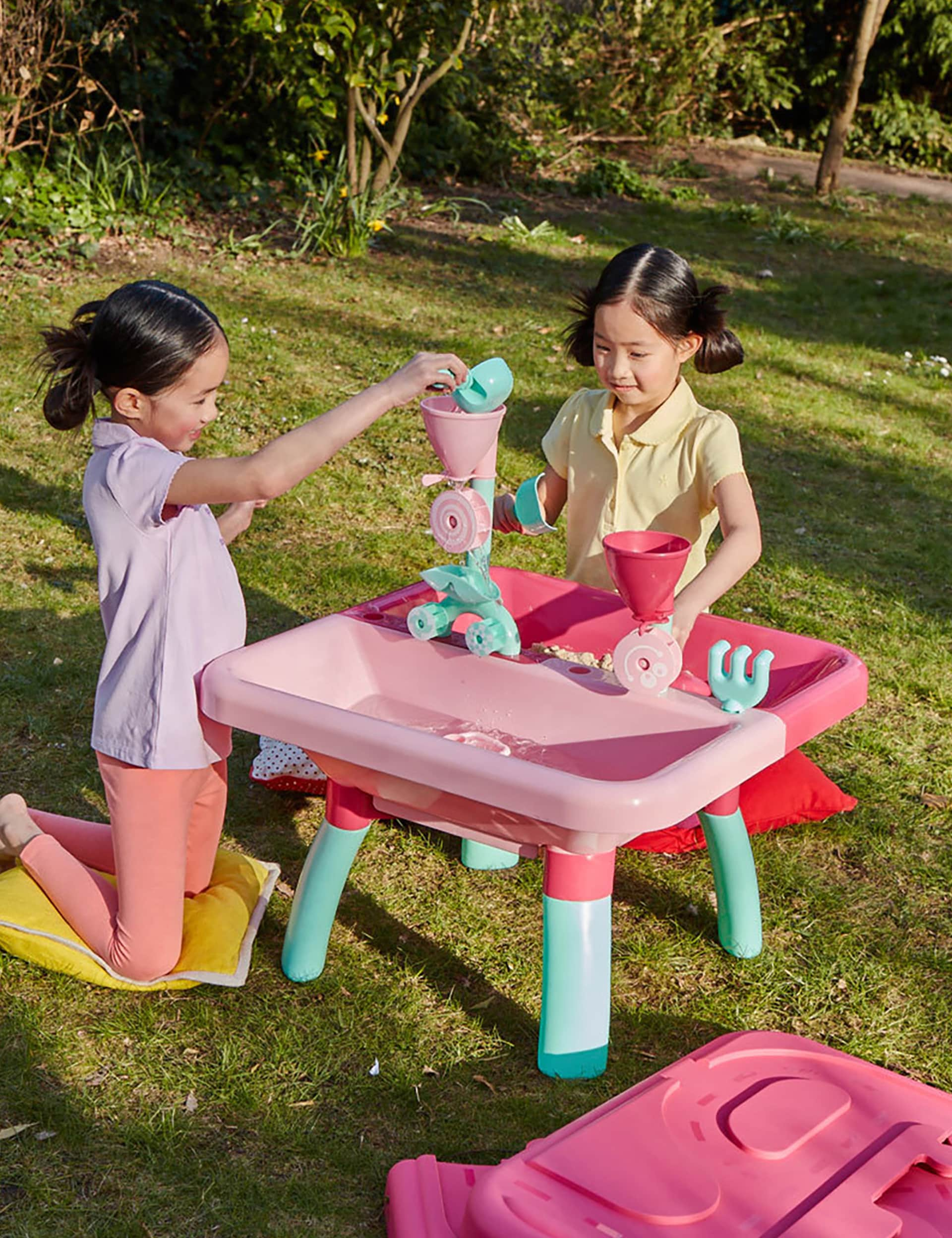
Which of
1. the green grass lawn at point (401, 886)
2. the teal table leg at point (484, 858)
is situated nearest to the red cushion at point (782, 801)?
the green grass lawn at point (401, 886)

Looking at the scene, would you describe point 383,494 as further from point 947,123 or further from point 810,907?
point 947,123

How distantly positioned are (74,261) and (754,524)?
5.18m

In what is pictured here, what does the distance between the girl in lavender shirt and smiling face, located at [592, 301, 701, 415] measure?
0.51 m

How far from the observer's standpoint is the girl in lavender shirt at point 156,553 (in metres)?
2.17

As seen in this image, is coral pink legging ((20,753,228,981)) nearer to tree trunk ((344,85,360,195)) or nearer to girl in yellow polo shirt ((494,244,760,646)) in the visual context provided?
girl in yellow polo shirt ((494,244,760,646))

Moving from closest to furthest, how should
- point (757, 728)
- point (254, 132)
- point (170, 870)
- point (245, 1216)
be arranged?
point (245, 1216), point (757, 728), point (170, 870), point (254, 132)

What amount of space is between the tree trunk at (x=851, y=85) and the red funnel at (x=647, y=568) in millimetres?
7958

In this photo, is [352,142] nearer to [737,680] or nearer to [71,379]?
[71,379]

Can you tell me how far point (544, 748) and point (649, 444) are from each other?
30.6 inches

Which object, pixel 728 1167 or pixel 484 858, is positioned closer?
pixel 728 1167

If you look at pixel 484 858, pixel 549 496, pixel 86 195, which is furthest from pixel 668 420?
pixel 86 195

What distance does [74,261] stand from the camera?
687 centimetres

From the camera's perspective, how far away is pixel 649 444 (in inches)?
112

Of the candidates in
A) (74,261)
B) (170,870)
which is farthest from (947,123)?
(170,870)
